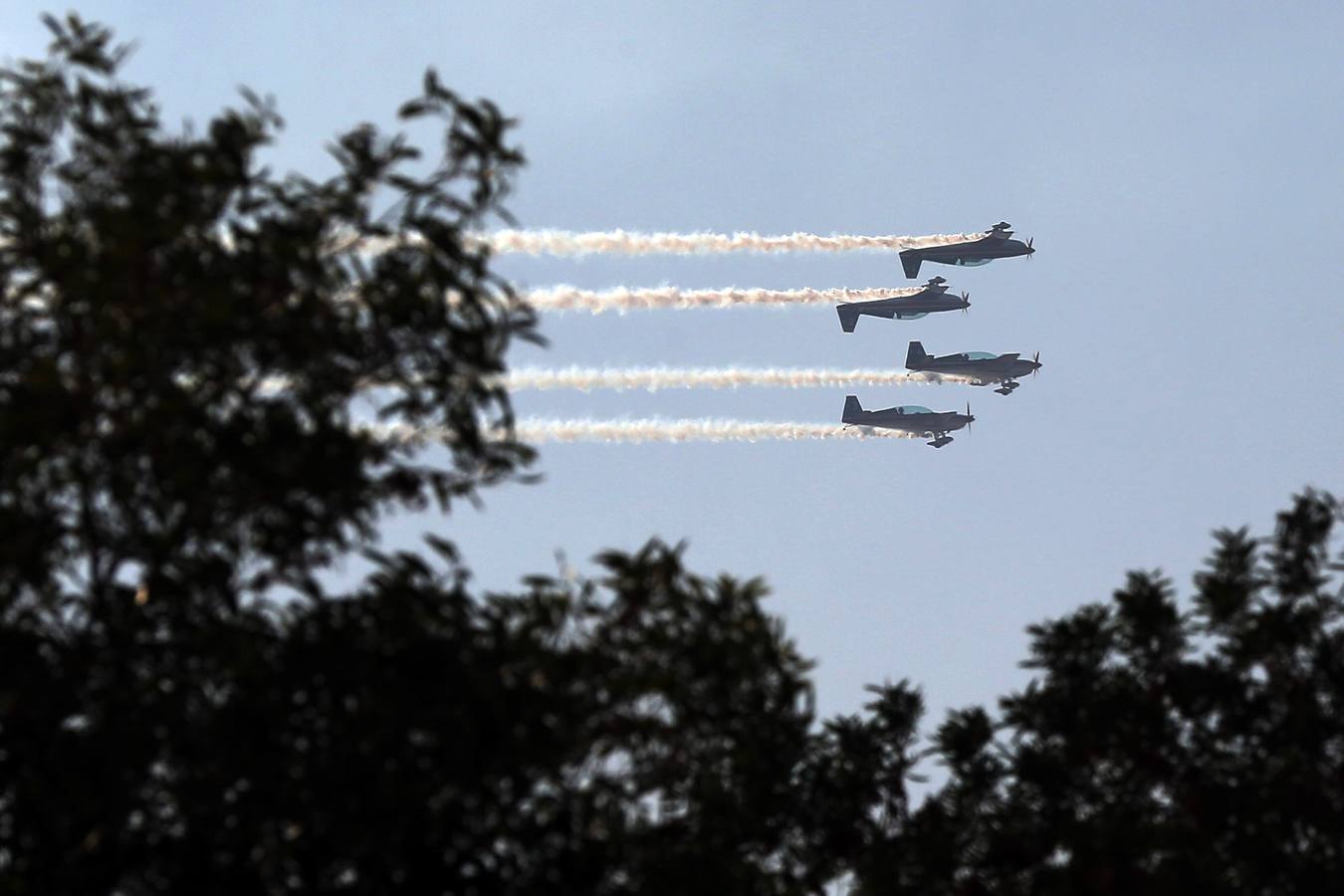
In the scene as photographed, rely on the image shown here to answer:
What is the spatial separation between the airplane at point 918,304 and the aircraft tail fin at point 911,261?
434cm

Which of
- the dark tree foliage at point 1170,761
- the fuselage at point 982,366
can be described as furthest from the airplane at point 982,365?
the dark tree foliage at point 1170,761

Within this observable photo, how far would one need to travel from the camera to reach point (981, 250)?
165875 millimetres

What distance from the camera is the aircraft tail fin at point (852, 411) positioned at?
174075 millimetres

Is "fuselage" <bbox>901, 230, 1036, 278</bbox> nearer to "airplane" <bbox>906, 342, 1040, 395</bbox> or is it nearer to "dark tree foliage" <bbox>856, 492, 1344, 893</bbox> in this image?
"airplane" <bbox>906, 342, 1040, 395</bbox>

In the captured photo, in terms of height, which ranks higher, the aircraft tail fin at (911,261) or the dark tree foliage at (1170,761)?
the aircraft tail fin at (911,261)

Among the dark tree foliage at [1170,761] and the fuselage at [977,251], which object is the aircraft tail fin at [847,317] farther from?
the dark tree foliage at [1170,761]

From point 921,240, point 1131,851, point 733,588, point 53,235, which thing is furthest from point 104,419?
point 921,240

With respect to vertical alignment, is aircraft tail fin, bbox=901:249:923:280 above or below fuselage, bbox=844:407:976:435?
above

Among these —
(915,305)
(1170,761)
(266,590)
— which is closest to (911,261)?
(915,305)

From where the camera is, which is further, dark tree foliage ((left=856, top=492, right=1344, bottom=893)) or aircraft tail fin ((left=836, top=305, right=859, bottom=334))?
aircraft tail fin ((left=836, top=305, right=859, bottom=334))

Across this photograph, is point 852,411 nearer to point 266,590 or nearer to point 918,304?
point 918,304

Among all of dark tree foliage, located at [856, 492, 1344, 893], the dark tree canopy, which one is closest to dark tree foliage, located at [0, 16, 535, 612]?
the dark tree canopy

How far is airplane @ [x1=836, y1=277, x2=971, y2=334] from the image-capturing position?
167625 millimetres

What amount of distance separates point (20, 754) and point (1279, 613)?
2200 centimetres
